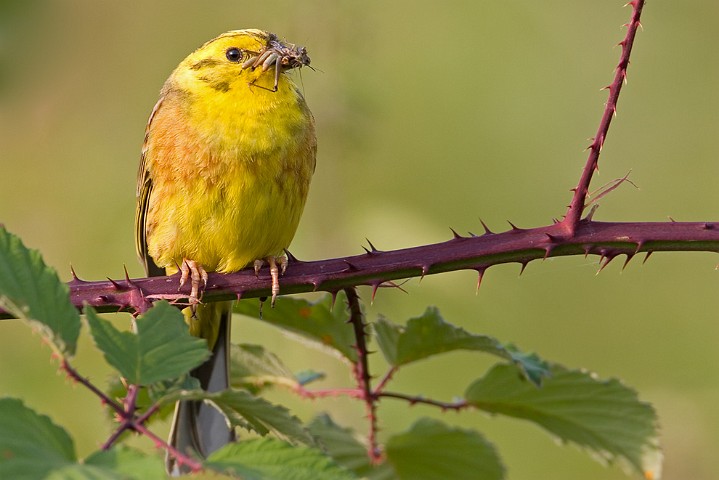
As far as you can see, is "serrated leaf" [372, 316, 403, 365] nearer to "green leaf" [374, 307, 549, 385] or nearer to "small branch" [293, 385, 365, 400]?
"green leaf" [374, 307, 549, 385]

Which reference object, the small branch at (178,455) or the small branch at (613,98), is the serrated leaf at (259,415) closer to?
the small branch at (178,455)

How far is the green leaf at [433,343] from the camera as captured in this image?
7.77ft

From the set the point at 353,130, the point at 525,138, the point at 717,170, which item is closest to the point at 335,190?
the point at 353,130

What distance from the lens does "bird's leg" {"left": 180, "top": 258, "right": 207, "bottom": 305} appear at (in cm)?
280

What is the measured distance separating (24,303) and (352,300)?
3.27ft

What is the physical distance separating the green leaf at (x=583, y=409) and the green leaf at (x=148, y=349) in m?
1.03

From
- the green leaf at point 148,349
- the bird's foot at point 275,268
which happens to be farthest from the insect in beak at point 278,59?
the green leaf at point 148,349

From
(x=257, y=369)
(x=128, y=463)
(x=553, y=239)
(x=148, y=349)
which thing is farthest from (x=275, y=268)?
(x=128, y=463)

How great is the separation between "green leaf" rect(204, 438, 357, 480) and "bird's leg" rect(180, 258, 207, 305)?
102 cm

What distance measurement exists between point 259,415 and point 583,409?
987 millimetres

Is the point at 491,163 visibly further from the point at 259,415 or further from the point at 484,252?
the point at 259,415

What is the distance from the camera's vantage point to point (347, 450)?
2.71 m

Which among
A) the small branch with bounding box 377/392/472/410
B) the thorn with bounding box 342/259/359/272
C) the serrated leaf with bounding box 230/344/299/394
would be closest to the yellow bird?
the serrated leaf with bounding box 230/344/299/394

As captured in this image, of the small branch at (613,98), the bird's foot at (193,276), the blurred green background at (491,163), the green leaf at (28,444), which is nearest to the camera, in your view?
the green leaf at (28,444)
